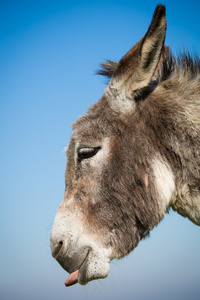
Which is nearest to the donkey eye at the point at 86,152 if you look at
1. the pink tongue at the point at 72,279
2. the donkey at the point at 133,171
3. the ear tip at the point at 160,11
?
the donkey at the point at 133,171

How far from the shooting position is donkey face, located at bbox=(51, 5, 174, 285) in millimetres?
2785

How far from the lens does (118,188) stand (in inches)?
112

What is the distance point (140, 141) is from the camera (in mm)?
2840

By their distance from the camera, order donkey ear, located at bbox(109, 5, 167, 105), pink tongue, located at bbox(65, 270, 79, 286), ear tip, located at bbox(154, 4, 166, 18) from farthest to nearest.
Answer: pink tongue, located at bbox(65, 270, 79, 286) → donkey ear, located at bbox(109, 5, 167, 105) → ear tip, located at bbox(154, 4, 166, 18)

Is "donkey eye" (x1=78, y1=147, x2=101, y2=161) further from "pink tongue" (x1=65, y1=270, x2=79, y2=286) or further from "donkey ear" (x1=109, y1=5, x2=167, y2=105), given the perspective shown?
"pink tongue" (x1=65, y1=270, x2=79, y2=286)

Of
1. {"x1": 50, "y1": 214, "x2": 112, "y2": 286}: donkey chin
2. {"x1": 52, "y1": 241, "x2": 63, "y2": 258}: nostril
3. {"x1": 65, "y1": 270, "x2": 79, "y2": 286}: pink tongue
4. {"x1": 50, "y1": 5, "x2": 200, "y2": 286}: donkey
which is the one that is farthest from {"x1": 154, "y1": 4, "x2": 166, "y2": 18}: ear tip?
{"x1": 65, "y1": 270, "x2": 79, "y2": 286}: pink tongue

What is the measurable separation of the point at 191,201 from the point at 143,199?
447mm

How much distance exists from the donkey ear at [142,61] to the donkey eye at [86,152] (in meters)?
0.67

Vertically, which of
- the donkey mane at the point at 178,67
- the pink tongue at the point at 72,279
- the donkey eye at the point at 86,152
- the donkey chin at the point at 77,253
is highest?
the donkey mane at the point at 178,67

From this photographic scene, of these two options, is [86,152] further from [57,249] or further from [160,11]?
[160,11]

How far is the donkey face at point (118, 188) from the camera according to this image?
9.14 ft

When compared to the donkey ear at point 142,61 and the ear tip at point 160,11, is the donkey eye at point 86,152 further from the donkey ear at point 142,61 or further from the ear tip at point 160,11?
the ear tip at point 160,11

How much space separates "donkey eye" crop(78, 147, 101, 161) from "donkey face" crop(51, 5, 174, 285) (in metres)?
0.01

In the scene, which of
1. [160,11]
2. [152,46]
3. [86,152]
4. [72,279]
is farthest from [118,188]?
[160,11]
